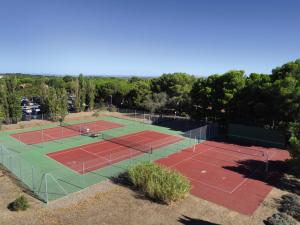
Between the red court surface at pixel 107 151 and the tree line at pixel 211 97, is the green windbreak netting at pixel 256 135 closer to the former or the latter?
the tree line at pixel 211 97

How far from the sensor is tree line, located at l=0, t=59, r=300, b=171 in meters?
28.5

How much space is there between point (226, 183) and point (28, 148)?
2103 cm

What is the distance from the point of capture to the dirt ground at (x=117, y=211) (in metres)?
13.4

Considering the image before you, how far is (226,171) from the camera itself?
21.9 metres

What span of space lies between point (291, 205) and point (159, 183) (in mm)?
8436

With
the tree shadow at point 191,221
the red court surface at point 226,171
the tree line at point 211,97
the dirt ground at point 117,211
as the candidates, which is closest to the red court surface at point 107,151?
the red court surface at point 226,171

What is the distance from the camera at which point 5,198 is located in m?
15.6

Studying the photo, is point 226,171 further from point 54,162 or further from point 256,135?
point 54,162

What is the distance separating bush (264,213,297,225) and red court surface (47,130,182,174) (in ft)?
46.1

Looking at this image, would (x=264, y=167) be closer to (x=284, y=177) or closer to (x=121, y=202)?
(x=284, y=177)

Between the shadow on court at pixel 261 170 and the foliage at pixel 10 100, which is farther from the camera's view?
the foliage at pixel 10 100

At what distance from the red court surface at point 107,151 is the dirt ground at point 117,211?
5.40 metres

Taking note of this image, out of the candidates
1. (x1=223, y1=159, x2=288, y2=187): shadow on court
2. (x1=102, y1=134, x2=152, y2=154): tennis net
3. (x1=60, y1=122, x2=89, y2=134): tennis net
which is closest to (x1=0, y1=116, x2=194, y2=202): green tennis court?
(x1=102, y1=134, x2=152, y2=154): tennis net

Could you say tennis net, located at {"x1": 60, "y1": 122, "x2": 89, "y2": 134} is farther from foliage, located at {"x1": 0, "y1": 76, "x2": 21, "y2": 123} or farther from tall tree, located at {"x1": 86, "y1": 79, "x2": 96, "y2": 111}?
tall tree, located at {"x1": 86, "y1": 79, "x2": 96, "y2": 111}
